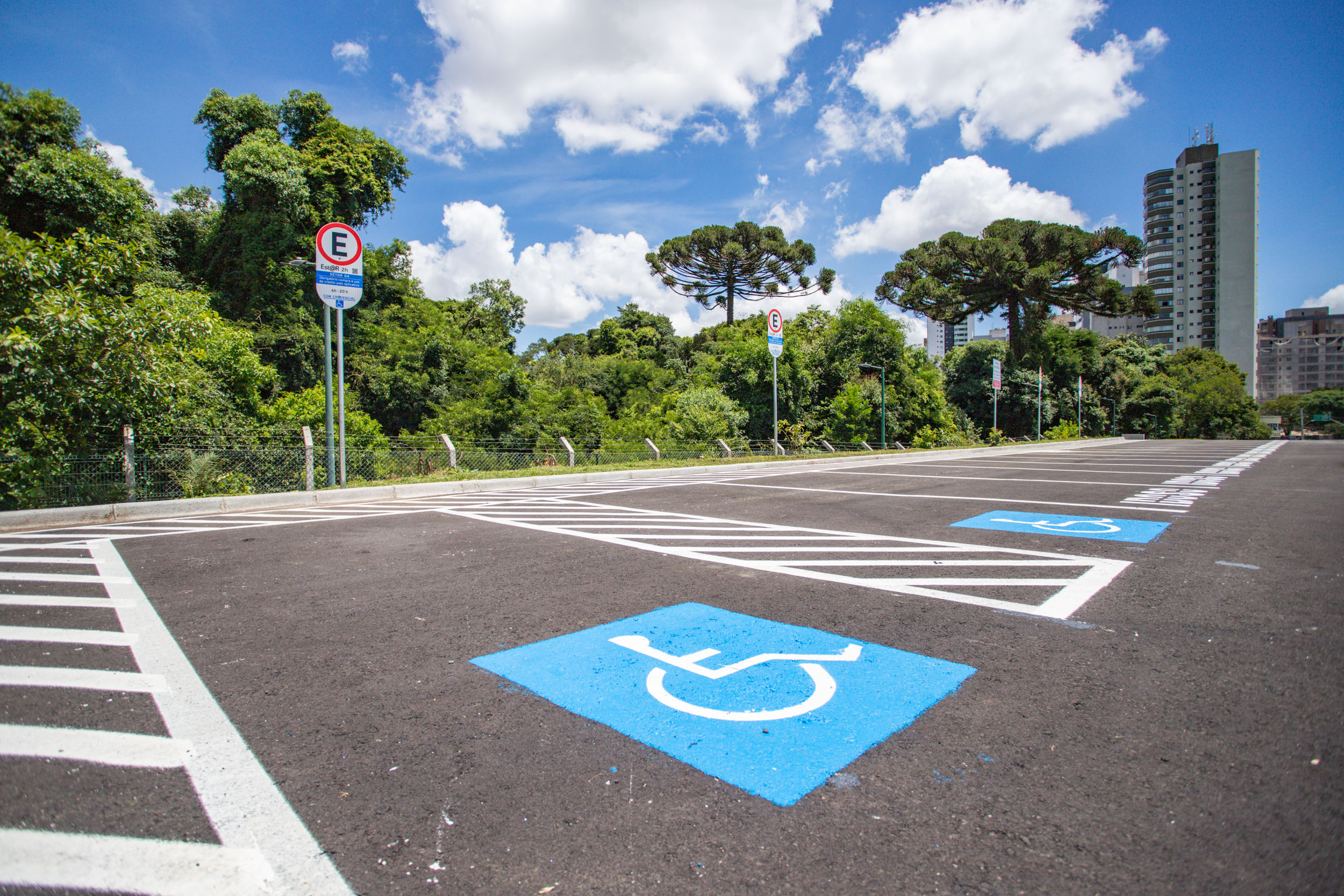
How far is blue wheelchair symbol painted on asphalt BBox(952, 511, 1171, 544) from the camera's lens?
7422mm

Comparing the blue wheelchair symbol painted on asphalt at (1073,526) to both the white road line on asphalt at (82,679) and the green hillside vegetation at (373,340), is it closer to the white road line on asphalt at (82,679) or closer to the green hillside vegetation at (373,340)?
the white road line on asphalt at (82,679)

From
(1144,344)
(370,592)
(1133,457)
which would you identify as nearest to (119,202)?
(370,592)

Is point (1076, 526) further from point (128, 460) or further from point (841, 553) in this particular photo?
point (128, 460)

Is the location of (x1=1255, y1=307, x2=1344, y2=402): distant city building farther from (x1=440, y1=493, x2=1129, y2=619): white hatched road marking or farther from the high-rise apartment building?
(x1=440, y1=493, x2=1129, y2=619): white hatched road marking

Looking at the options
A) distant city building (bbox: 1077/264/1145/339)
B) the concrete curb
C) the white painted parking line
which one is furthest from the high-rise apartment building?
the concrete curb

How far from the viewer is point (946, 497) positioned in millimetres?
11273

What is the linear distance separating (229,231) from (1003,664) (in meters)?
39.3

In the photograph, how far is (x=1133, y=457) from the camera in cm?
Answer: 2398

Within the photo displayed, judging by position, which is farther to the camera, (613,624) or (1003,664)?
A: (613,624)

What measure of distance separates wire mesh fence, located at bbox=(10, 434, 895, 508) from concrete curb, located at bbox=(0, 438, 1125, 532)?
0.38 metres

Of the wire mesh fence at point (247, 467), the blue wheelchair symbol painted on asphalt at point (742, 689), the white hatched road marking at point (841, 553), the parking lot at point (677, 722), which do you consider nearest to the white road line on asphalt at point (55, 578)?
the parking lot at point (677, 722)

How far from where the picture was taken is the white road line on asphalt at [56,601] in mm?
4797

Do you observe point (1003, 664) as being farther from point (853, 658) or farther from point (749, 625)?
point (749, 625)

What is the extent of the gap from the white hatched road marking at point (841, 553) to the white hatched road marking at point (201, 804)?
13.5 ft
